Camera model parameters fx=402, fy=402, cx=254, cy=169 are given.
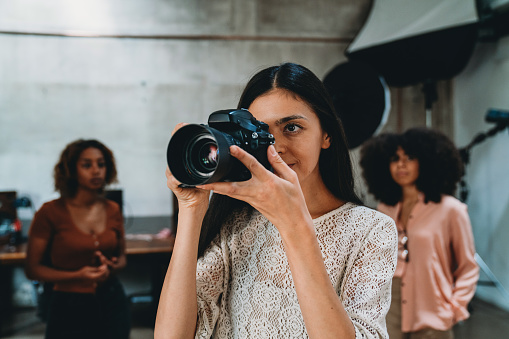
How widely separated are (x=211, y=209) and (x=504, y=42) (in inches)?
129

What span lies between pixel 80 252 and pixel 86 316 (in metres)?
0.31

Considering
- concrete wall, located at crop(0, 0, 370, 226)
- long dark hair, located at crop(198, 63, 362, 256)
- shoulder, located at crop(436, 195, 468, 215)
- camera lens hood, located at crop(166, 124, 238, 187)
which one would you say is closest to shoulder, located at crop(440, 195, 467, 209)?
shoulder, located at crop(436, 195, 468, 215)

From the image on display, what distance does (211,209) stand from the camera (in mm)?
1067

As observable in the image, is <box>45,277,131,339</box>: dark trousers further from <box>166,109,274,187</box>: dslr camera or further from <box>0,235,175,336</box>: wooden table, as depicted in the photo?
<box>166,109,274,187</box>: dslr camera

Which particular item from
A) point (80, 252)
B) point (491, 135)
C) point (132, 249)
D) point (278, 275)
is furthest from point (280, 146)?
point (491, 135)

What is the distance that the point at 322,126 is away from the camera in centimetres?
101

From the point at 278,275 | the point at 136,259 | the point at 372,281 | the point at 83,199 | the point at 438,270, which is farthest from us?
the point at 136,259

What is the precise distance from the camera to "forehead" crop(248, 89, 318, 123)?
936mm

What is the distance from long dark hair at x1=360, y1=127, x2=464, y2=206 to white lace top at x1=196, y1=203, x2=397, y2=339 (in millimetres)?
1219

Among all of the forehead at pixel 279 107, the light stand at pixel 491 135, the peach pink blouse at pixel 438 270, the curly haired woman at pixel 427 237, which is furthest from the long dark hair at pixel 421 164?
the forehead at pixel 279 107

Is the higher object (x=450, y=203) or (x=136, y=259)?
(x=450, y=203)

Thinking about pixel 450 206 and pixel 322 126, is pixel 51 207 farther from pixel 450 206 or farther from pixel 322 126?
pixel 450 206

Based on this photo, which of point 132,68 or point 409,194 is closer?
point 409,194

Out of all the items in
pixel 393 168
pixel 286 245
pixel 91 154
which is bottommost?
pixel 286 245
